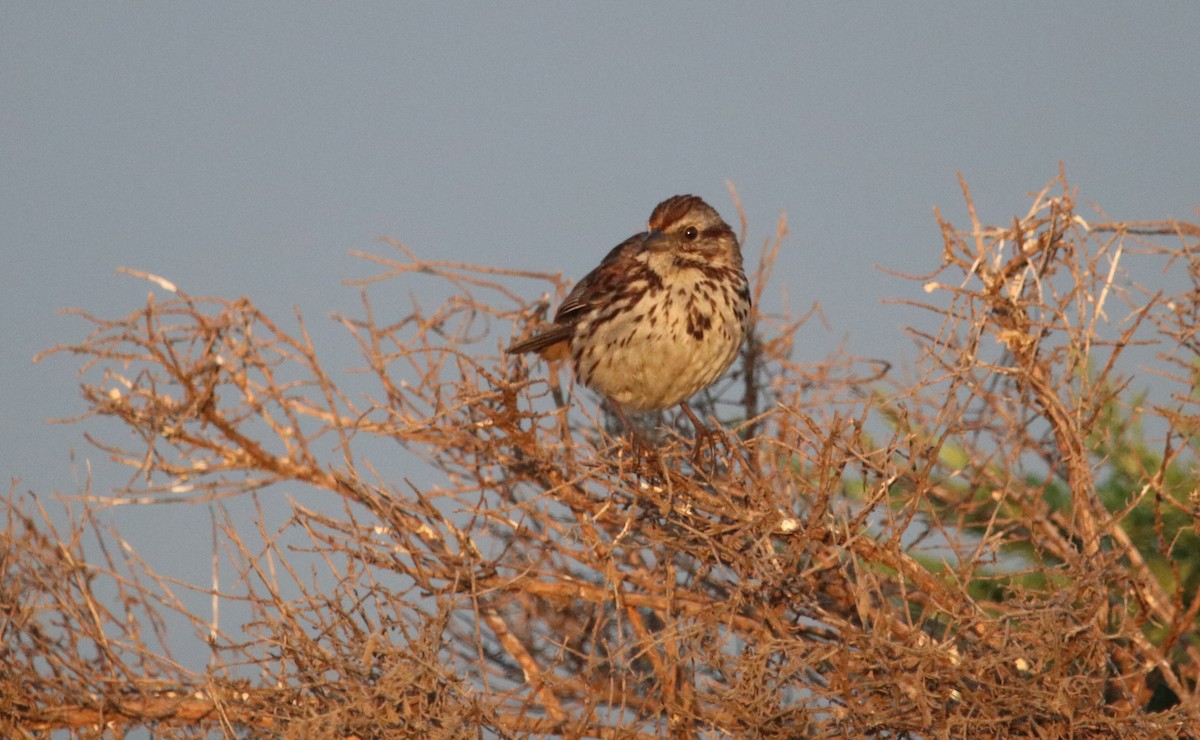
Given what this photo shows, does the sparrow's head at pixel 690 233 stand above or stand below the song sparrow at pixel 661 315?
above

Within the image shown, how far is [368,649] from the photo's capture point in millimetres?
5148

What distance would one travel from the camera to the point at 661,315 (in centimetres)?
709

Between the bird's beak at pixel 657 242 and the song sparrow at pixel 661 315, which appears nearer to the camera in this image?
the song sparrow at pixel 661 315

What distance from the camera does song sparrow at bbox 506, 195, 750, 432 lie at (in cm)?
709

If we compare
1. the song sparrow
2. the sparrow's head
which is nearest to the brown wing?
the song sparrow

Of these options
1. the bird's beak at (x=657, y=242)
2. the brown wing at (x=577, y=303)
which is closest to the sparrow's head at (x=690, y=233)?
the bird's beak at (x=657, y=242)

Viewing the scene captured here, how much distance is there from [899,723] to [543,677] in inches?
49.0

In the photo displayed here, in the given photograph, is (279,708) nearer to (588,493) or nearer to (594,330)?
(588,493)

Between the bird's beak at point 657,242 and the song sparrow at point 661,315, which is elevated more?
the bird's beak at point 657,242

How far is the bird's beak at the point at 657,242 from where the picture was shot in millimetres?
7332

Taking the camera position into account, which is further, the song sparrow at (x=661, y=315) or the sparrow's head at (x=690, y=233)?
the sparrow's head at (x=690, y=233)

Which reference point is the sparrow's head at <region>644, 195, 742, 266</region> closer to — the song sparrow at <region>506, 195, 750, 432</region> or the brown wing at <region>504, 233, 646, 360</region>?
the song sparrow at <region>506, 195, 750, 432</region>

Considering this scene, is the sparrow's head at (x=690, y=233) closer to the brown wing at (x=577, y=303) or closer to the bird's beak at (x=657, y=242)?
the bird's beak at (x=657, y=242)

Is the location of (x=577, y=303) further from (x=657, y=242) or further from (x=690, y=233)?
(x=690, y=233)
